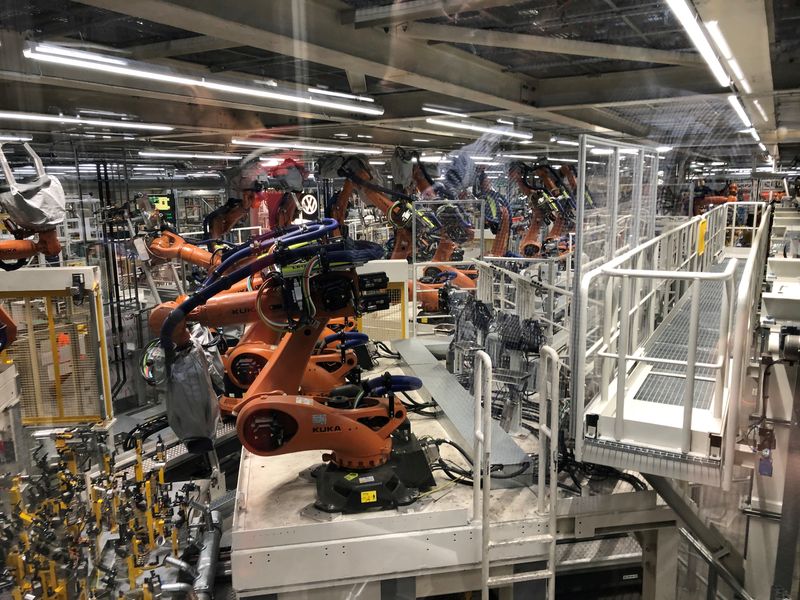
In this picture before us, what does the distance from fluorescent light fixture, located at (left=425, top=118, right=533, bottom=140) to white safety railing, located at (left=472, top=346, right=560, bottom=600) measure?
3.74m

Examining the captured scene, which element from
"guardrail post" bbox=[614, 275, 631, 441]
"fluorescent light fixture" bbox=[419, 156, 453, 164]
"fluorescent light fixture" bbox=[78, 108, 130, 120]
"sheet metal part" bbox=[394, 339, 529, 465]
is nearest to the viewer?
"guardrail post" bbox=[614, 275, 631, 441]

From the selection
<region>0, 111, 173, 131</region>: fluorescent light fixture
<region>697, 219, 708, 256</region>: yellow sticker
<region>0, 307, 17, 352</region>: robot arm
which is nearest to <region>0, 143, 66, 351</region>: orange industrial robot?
<region>0, 307, 17, 352</region>: robot arm

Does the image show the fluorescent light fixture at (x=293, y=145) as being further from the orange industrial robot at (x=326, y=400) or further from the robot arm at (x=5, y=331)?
the robot arm at (x=5, y=331)

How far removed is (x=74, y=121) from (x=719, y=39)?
135 inches

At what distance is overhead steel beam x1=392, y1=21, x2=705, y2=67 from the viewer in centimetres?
279

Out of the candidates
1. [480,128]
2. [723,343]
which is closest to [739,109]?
[480,128]

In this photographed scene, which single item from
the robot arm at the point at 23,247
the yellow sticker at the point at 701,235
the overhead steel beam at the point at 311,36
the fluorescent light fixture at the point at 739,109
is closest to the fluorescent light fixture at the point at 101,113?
the robot arm at the point at 23,247

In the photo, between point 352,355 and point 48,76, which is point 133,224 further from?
point 48,76

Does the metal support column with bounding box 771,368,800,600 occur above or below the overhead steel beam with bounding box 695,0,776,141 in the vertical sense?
below

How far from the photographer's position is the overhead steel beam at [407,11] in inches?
94.3

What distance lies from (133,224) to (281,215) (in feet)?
5.44

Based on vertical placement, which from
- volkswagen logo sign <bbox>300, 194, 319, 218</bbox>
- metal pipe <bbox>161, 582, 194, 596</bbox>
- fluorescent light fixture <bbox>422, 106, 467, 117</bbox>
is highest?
fluorescent light fixture <bbox>422, 106, 467, 117</bbox>

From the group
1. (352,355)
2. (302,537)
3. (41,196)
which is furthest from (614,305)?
(41,196)

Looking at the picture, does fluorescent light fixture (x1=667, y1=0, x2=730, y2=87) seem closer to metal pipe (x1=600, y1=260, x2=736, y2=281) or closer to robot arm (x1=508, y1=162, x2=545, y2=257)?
metal pipe (x1=600, y1=260, x2=736, y2=281)
